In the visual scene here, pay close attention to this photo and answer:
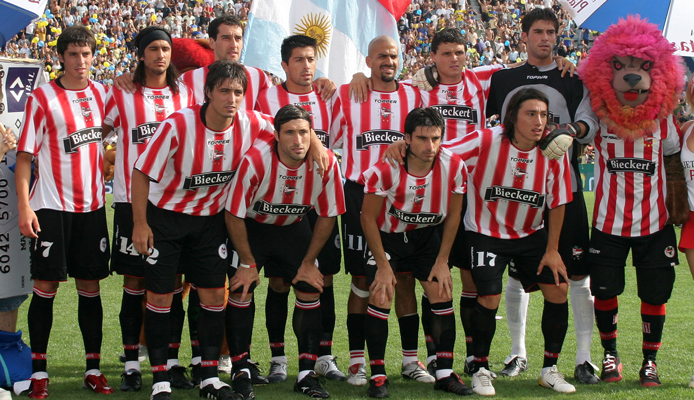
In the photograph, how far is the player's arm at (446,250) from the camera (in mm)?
4422

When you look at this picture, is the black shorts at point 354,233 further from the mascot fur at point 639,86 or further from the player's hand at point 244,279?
the mascot fur at point 639,86

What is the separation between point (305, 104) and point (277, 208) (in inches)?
36.0

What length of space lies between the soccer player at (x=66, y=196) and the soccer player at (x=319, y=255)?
1086 mm

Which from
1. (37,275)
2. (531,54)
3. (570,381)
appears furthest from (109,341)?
(531,54)

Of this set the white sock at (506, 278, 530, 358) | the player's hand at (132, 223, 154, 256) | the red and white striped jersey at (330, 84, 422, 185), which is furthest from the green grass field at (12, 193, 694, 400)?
the red and white striped jersey at (330, 84, 422, 185)

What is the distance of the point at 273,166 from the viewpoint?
14.2 ft

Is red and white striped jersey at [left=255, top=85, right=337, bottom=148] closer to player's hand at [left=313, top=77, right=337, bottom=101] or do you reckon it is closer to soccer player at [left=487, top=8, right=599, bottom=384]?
player's hand at [left=313, top=77, right=337, bottom=101]

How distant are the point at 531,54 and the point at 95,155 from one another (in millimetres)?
3046

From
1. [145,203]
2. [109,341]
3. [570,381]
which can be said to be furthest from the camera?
[109,341]

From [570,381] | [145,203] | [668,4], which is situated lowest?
[570,381]

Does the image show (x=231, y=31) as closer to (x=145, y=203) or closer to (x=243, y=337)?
(x=145, y=203)

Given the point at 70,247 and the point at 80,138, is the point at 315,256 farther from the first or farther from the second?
the point at 80,138

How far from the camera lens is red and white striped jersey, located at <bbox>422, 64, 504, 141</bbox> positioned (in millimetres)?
5078

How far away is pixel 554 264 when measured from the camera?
14.6ft
